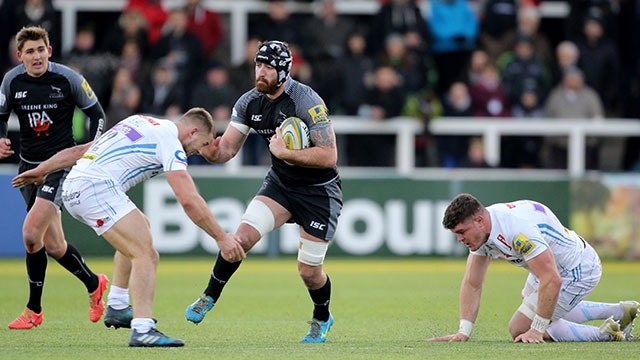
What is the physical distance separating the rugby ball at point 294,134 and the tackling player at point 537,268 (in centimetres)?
141

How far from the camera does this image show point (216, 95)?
61.3 feet

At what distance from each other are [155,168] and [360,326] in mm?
3004

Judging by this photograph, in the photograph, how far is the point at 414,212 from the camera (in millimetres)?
18422

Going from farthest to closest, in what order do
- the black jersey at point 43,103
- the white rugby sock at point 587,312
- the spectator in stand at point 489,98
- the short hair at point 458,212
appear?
the spectator in stand at point 489,98 → the black jersey at point 43,103 → the white rugby sock at point 587,312 → the short hair at point 458,212

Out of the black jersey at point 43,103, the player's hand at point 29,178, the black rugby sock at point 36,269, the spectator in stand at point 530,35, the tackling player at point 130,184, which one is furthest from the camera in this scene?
the spectator in stand at point 530,35

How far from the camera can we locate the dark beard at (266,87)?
8727mm

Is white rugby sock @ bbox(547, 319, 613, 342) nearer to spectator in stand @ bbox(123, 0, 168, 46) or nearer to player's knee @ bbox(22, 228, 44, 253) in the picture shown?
player's knee @ bbox(22, 228, 44, 253)

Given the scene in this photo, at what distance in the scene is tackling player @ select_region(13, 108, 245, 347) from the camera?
773 centimetres

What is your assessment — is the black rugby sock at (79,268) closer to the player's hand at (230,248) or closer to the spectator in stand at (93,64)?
the player's hand at (230,248)

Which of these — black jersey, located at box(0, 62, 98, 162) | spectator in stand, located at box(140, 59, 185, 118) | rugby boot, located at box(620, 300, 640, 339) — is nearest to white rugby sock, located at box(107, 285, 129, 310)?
black jersey, located at box(0, 62, 98, 162)

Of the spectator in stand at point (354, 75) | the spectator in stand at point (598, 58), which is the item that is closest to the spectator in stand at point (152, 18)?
the spectator in stand at point (354, 75)

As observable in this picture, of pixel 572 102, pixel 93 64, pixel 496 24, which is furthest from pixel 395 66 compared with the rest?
pixel 93 64

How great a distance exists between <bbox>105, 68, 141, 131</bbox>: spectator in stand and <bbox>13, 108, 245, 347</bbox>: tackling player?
10.5 m

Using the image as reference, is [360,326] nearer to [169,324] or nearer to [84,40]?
[169,324]
